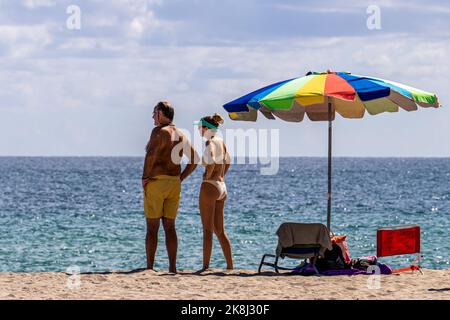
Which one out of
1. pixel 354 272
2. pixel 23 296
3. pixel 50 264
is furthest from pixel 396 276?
pixel 50 264

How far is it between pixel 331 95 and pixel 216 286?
2504 millimetres

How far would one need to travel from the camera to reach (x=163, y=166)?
35.6ft

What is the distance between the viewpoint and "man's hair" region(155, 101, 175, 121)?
10852 millimetres

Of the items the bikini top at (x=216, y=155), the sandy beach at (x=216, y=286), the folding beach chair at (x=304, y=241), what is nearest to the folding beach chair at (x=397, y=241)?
the sandy beach at (x=216, y=286)

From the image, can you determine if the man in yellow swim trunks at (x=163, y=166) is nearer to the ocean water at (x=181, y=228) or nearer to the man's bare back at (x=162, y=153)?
the man's bare back at (x=162, y=153)

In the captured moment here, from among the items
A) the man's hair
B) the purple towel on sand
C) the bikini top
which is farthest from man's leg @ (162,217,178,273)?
the purple towel on sand

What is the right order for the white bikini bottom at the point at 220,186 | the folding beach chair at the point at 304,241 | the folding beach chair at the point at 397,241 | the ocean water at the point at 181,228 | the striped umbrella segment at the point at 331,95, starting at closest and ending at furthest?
the striped umbrella segment at the point at 331,95 → the white bikini bottom at the point at 220,186 → the folding beach chair at the point at 304,241 → the folding beach chair at the point at 397,241 → the ocean water at the point at 181,228

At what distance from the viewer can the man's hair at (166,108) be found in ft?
35.6

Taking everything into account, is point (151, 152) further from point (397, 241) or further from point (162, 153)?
point (397, 241)

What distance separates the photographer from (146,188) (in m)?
10.9

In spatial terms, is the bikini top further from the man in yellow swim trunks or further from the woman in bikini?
the man in yellow swim trunks

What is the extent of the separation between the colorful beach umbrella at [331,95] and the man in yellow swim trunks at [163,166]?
88cm

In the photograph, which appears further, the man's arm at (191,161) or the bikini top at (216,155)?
the bikini top at (216,155)

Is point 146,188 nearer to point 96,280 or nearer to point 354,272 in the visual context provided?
point 96,280
